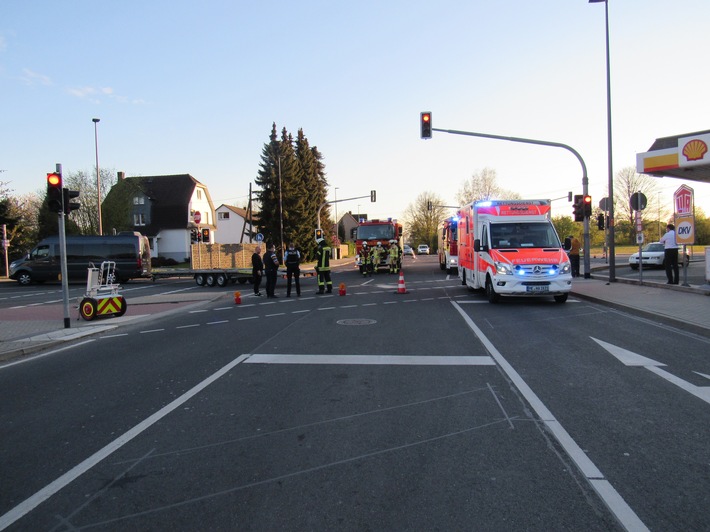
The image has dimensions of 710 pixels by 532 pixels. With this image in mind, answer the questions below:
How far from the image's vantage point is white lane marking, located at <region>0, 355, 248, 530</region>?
344 centimetres

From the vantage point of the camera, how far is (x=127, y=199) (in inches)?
1777

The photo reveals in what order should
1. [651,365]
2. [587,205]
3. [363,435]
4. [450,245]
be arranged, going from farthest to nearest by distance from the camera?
[450,245]
[587,205]
[651,365]
[363,435]

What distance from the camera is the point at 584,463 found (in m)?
4.00

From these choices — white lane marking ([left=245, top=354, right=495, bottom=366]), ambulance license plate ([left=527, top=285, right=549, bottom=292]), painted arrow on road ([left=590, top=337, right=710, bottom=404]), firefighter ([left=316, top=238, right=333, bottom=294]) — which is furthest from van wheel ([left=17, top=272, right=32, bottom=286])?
painted arrow on road ([left=590, top=337, right=710, bottom=404])

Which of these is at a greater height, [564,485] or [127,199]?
[127,199]

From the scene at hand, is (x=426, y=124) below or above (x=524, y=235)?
above

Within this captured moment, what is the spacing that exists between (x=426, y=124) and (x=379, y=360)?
600 inches

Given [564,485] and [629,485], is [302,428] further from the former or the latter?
[629,485]

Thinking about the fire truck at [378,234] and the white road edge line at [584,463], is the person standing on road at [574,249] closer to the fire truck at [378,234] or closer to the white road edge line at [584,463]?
the fire truck at [378,234]

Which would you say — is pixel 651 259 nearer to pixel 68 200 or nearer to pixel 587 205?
pixel 587 205

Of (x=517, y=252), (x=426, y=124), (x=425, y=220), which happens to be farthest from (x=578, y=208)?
(x=425, y=220)

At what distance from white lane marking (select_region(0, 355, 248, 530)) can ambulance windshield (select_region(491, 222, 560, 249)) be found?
409 inches

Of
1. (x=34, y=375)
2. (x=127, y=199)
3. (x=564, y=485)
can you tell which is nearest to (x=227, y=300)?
(x=34, y=375)

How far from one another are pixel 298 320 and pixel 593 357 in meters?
6.44
